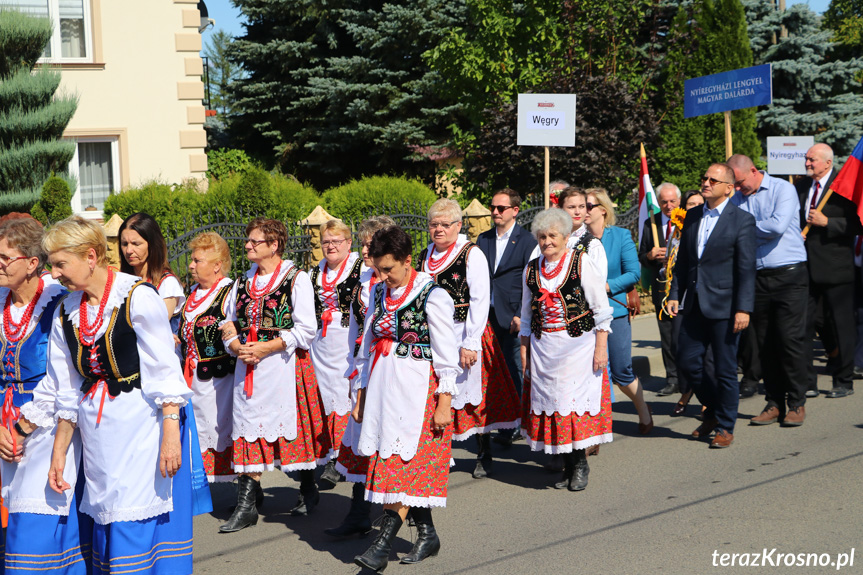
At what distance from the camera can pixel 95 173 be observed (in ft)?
58.5

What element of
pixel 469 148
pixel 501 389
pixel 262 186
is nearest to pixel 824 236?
pixel 501 389

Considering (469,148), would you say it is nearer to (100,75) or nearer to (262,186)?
(262,186)

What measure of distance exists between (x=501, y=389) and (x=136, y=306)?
347 cm

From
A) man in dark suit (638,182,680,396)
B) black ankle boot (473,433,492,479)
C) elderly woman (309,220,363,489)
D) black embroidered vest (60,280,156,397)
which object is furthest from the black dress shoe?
black embroidered vest (60,280,156,397)

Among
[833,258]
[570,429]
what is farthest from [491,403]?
[833,258]

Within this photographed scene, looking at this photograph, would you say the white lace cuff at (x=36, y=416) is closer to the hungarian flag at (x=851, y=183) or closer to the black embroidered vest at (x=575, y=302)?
the black embroidered vest at (x=575, y=302)

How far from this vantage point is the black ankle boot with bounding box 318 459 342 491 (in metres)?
6.97

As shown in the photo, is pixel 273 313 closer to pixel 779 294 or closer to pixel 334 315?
pixel 334 315

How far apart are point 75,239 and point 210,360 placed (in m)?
2.18

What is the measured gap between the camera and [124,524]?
4078 mm

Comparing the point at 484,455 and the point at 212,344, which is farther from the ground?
the point at 212,344

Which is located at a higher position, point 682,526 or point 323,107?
point 323,107

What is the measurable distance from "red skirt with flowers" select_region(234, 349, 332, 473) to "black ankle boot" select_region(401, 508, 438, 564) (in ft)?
Answer: 3.86

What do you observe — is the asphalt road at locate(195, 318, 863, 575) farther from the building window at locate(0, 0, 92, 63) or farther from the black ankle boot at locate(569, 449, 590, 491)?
the building window at locate(0, 0, 92, 63)
